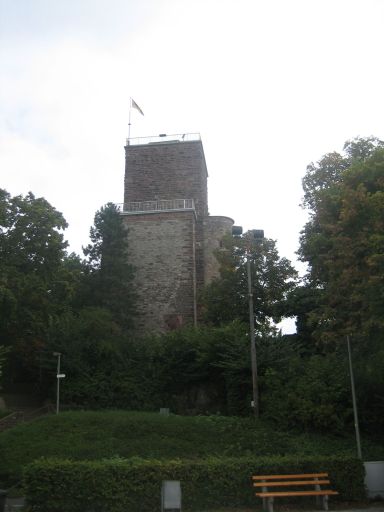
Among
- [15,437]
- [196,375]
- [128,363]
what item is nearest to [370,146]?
[196,375]

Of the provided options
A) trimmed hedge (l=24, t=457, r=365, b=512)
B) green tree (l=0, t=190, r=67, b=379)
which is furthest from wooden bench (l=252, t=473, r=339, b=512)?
green tree (l=0, t=190, r=67, b=379)

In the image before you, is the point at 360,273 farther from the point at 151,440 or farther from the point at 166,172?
the point at 166,172

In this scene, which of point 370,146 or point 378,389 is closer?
point 378,389

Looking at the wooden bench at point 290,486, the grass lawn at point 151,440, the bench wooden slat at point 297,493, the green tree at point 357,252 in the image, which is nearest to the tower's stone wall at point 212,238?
the grass lawn at point 151,440

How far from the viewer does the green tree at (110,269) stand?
35438mm

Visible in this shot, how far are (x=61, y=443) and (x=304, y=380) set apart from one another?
9760 millimetres

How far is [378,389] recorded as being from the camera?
69.5 ft

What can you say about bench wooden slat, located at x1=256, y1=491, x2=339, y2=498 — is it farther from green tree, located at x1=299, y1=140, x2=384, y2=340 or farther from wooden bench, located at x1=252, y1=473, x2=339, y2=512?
green tree, located at x1=299, y1=140, x2=384, y2=340

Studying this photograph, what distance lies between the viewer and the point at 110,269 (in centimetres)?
3609

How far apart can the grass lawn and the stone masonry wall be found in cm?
1648

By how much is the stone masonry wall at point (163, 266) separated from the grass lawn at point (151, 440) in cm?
1648

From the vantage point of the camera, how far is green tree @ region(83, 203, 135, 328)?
3544 cm

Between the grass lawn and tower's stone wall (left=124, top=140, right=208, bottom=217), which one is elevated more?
tower's stone wall (left=124, top=140, right=208, bottom=217)

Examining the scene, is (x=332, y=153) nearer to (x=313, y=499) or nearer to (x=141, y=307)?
(x=141, y=307)
